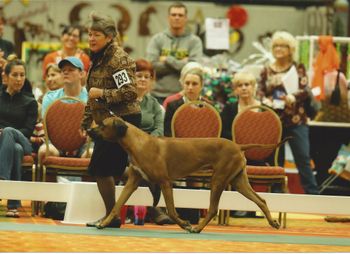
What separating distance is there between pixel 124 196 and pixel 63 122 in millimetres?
1717

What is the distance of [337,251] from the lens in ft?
21.9

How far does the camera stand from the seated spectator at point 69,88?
29.0 ft

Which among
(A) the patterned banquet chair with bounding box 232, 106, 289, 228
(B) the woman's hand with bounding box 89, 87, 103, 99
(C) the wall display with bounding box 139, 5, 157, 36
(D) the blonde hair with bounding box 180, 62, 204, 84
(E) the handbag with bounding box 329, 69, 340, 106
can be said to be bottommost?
(A) the patterned banquet chair with bounding box 232, 106, 289, 228

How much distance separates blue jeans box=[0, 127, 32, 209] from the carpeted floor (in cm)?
33

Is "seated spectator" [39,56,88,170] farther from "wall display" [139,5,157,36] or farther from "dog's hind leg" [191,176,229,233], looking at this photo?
"wall display" [139,5,157,36]

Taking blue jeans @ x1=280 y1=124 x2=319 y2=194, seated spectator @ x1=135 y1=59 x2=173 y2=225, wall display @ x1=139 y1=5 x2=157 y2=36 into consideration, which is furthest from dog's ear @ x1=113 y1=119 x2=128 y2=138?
wall display @ x1=139 y1=5 x2=157 y2=36

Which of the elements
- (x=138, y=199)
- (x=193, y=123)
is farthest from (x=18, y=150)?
(x=193, y=123)

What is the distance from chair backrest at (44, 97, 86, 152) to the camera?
886cm

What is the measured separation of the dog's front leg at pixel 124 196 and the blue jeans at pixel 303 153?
3105 millimetres

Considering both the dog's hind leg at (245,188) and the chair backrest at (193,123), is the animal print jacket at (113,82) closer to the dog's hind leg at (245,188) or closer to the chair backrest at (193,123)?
the dog's hind leg at (245,188)

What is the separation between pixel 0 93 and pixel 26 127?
1.35 ft

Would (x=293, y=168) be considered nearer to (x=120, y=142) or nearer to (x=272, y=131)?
(x=272, y=131)

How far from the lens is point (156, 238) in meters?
7.03

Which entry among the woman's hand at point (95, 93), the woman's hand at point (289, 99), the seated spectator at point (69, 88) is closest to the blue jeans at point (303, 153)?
the woman's hand at point (289, 99)
